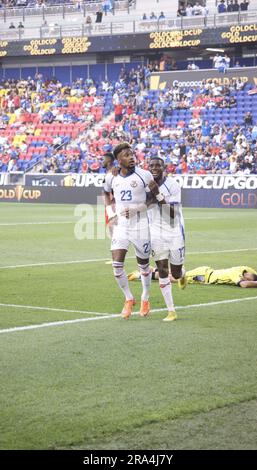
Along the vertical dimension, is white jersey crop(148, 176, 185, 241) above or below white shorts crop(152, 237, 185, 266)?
above

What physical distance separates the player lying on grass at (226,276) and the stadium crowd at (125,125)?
1018 inches

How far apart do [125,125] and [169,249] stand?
125ft

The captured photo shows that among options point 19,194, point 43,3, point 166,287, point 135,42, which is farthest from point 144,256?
point 43,3

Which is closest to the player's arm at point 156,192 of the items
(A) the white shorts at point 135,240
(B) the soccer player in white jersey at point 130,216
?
(B) the soccer player in white jersey at point 130,216

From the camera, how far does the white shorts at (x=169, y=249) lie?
36.6 ft

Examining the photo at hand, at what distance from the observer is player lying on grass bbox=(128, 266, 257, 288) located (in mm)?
14172

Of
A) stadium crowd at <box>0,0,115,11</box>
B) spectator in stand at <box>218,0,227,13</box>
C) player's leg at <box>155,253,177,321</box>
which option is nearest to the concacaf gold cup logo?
stadium crowd at <box>0,0,115,11</box>

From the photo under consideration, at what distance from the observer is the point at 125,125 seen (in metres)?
48.8

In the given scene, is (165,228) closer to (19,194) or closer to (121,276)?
(121,276)

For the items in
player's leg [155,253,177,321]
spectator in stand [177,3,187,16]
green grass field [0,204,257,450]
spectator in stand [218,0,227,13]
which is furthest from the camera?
spectator in stand [177,3,187,16]

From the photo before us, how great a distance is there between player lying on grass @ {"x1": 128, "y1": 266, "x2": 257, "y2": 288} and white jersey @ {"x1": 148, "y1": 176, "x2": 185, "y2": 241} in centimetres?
305

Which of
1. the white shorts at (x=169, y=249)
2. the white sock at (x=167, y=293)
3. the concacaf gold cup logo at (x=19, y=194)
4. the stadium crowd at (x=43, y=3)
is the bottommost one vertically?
the concacaf gold cup logo at (x=19, y=194)

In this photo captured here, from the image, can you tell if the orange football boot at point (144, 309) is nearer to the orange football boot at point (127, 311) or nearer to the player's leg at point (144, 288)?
the player's leg at point (144, 288)

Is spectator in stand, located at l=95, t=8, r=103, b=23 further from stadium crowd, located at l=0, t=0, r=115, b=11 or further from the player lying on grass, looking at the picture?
the player lying on grass
